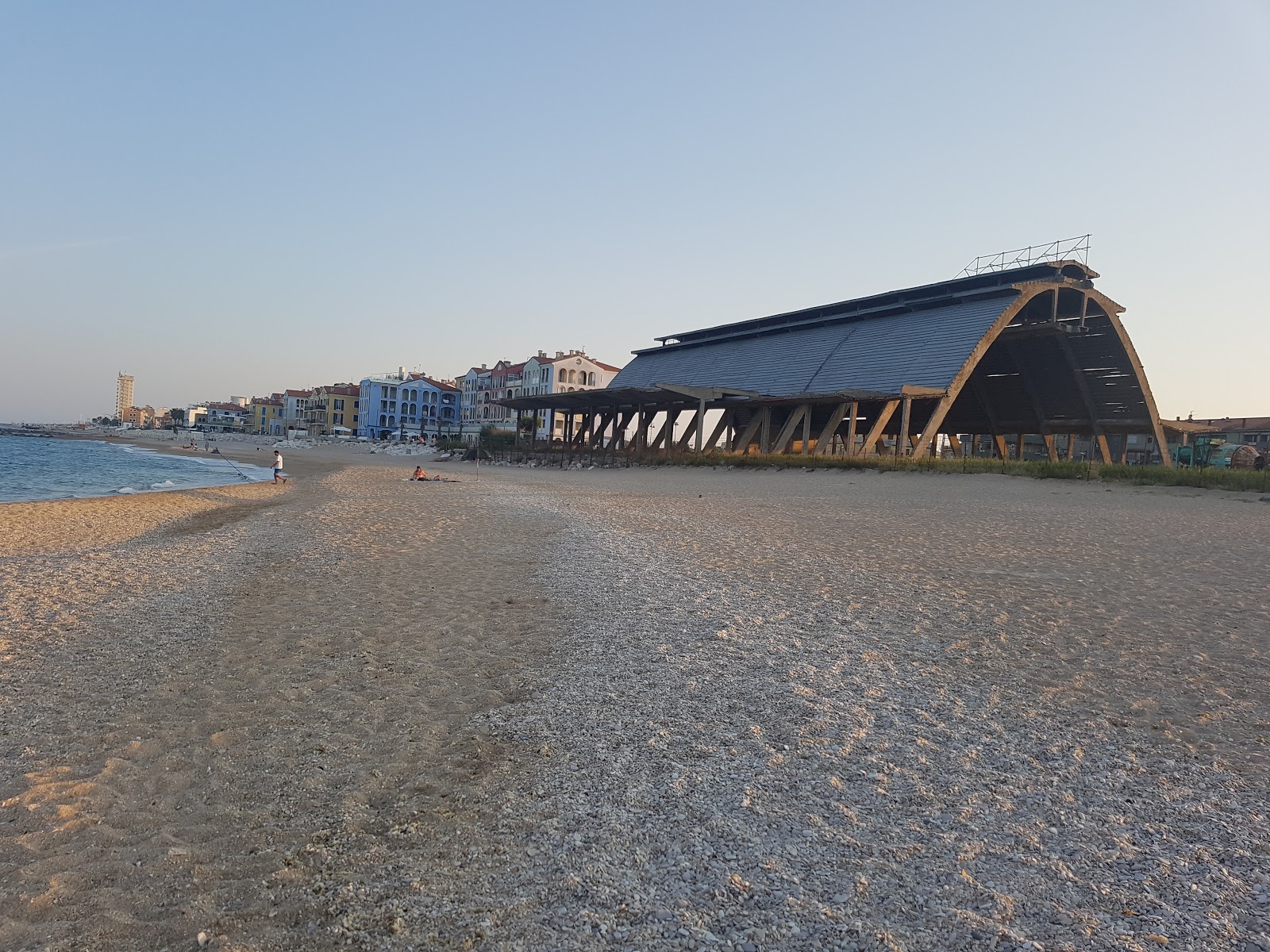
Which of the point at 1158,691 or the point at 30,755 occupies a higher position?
the point at 1158,691

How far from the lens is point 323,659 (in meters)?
6.11

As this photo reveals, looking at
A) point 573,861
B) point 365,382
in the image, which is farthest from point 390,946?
point 365,382

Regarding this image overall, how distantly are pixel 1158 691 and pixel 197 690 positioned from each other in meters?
7.27

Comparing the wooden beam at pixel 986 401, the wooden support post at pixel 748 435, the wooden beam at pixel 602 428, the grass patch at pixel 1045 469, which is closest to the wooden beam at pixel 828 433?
the grass patch at pixel 1045 469

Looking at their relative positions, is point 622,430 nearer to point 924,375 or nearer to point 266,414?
point 924,375

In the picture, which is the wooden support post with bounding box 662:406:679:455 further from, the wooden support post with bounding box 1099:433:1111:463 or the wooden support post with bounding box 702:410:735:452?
the wooden support post with bounding box 1099:433:1111:463

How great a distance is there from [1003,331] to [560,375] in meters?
60.3

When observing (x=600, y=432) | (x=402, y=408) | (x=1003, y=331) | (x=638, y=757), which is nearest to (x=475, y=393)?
(x=402, y=408)

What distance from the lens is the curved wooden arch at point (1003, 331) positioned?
3353 centimetres

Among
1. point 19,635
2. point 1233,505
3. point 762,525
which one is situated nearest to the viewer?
point 19,635

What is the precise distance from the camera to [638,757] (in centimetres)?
418

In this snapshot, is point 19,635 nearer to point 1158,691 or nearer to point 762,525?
point 1158,691

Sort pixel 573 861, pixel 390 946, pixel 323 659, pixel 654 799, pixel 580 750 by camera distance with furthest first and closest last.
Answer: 1. pixel 323 659
2. pixel 580 750
3. pixel 654 799
4. pixel 573 861
5. pixel 390 946

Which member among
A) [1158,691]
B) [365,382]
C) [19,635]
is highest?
[365,382]
